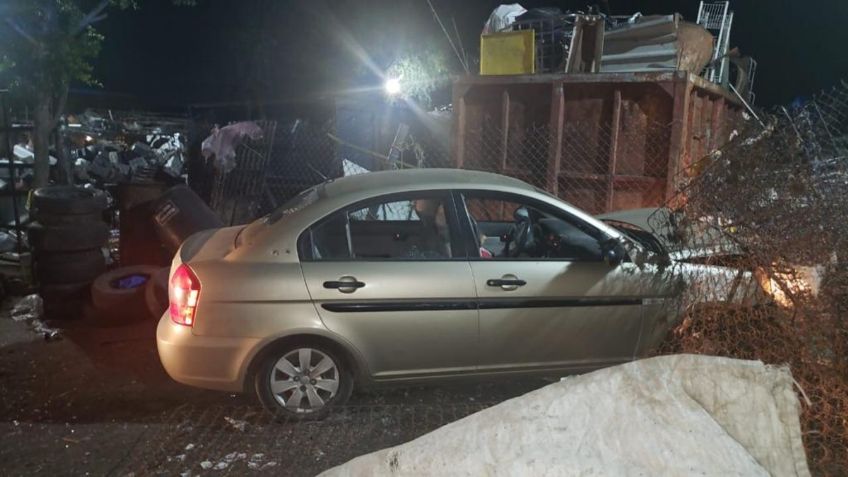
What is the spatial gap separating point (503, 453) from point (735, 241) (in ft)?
8.02

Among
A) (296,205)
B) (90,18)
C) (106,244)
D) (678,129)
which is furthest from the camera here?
(90,18)

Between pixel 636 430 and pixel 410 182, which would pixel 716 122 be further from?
pixel 636 430

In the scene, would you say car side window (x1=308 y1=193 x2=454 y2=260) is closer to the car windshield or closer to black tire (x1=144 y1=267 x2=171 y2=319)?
the car windshield

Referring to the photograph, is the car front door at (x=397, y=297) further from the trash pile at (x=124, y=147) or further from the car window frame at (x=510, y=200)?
the trash pile at (x=124, y=147)

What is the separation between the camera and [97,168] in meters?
16.5

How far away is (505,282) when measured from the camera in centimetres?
403

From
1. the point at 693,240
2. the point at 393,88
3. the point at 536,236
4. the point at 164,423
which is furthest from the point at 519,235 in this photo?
the point at 393,88

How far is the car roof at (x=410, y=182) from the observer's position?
13.7 ft

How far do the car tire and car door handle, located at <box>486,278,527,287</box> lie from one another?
3.55 feet

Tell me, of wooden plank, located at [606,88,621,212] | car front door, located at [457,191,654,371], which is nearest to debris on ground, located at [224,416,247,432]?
car front door, located at [457,191,654,371]

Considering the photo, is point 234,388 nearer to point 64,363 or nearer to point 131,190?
point 64,363

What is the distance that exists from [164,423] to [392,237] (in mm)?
2011

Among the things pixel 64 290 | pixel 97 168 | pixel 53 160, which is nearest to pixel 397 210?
pixel 64 290

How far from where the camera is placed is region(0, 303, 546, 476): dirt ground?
3705mm
